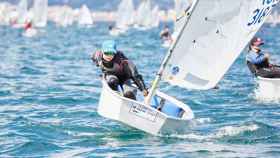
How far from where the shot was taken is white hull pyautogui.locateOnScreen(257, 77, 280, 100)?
2200 cm

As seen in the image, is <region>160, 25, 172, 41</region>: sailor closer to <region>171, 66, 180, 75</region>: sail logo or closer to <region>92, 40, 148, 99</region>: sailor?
<region>92, 40, 148, 99</region>: sailor

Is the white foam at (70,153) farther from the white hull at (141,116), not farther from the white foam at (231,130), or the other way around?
the white foam at (231,130)

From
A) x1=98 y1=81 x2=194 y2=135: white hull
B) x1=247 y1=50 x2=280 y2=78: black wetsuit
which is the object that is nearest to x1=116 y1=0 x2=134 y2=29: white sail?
x1=247 y1=50 x2=280 y2=78: black wetsuit

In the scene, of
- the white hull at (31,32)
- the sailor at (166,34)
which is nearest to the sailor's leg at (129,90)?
the sailor at (166,34)

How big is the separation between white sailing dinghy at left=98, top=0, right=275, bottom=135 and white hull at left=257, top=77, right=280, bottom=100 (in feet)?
22.2

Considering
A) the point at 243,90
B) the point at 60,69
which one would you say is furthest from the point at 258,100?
the point at 60,69

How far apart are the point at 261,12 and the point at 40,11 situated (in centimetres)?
7194

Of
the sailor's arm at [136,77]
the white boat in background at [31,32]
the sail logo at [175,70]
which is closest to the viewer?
the sail logo at [175,70]

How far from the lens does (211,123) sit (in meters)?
17.9

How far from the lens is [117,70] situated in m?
16.8

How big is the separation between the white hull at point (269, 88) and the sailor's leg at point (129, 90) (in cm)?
640

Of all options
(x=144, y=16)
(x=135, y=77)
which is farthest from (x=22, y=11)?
(x=135, y=77)

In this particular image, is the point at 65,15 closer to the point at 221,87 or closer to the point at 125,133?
the point at 221,87

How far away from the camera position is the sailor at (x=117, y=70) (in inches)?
656
